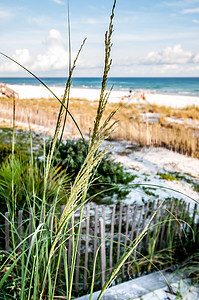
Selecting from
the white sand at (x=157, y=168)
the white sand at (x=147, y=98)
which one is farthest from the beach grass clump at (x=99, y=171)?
the white sand at (x=147, y=98)

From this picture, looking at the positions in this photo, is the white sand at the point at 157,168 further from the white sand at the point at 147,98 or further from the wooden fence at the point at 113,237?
the white sand at the point at 147,98

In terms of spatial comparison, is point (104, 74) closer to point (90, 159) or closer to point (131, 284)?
point (90, 159)

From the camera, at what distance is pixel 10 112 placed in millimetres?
11828

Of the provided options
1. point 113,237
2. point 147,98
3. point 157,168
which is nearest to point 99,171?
point 157,168

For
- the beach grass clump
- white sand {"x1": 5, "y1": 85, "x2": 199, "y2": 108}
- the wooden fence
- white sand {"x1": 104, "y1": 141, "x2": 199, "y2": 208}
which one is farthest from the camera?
white sand {"x1": 5, "y1": 85, "x2": 199, "y2": 108}

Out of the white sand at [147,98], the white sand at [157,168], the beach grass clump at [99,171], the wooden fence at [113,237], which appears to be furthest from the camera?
the white sand at [147,98]

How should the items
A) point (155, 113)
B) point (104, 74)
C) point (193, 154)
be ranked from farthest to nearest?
1. point (155, 113)
2. point (193, 154)
3. point (104, 74)

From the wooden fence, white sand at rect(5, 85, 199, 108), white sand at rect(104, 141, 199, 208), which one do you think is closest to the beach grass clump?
white sand at rect(104, 141, 199, 208)

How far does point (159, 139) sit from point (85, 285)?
20.7 feet

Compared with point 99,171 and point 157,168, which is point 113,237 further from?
point 157,168

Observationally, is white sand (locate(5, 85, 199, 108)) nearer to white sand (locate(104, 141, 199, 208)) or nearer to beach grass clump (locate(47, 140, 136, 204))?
white sand (locate(104, 141, 199, 208))

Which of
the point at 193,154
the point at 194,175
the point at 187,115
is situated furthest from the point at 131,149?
the point at 187,115

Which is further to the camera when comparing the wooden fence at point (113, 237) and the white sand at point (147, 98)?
the white sand at point (147, 98)

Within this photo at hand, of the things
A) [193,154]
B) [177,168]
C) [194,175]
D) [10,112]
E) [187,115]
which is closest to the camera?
[194,175]
